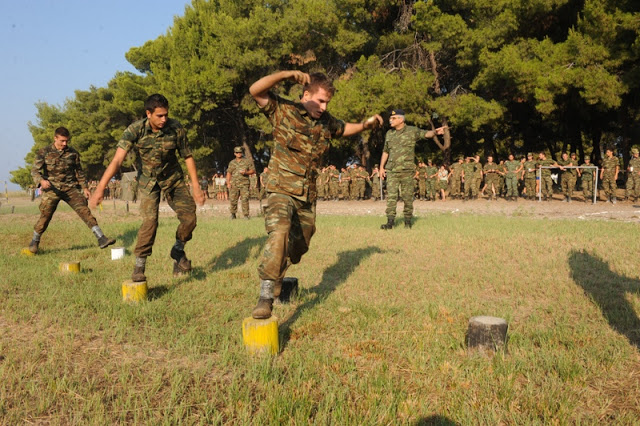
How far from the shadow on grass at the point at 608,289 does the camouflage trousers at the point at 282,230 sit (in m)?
2.71

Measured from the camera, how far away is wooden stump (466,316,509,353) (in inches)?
121

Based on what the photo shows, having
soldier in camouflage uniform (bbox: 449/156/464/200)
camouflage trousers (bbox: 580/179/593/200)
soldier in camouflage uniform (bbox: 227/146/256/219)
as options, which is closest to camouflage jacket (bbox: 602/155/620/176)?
camouflage trousers (bbox: 580/179/593/200)

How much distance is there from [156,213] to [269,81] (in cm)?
256

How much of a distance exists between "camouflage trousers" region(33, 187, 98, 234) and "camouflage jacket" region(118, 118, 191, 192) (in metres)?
2.93

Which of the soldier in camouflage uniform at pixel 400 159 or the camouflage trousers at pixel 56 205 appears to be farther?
the soldier in camouflage uniform at pixel 400 159

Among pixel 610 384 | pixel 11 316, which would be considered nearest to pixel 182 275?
pixel 11 316

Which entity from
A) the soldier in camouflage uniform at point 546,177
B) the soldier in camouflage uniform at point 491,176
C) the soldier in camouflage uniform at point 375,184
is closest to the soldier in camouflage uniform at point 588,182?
the soldier in camouflage uniform at point 546,177

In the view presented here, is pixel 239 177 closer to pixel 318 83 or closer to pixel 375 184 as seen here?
pixel 318 83

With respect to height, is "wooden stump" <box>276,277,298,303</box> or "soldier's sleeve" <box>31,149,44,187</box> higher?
"soldier's sleeve" <box>31,149,44,187</box>

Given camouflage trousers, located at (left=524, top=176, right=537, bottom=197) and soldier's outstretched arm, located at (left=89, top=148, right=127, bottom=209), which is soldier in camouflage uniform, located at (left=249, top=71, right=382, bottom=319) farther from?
camouflage trousers, located at (left=524, top=176, right=537, bottom=197)

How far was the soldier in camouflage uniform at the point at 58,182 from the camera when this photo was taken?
7.61 metres

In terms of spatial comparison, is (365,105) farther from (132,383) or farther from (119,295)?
(132,383)

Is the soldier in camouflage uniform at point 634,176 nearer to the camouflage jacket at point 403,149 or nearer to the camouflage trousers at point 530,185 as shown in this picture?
the camouflage trousers at point 530,185

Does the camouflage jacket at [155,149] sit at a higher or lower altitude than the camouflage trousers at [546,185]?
higher
